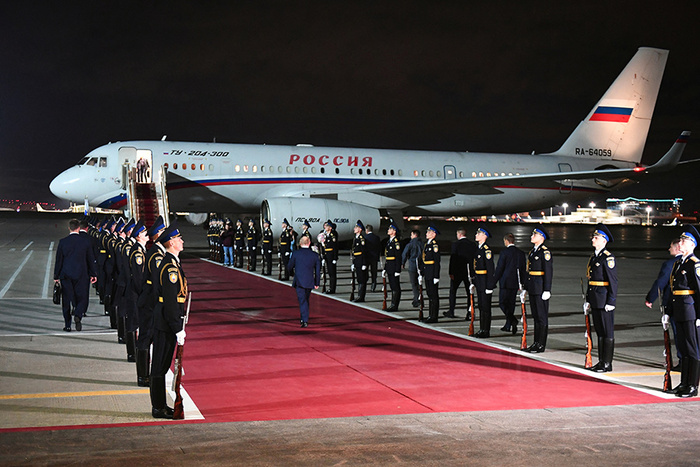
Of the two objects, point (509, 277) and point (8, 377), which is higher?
point (509, 277)

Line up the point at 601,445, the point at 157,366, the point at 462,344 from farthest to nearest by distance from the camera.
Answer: the point at 462,344 → the point at 157,366 → the point at 601,445

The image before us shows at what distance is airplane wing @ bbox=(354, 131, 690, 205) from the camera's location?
2614cm

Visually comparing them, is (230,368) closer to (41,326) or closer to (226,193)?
(41,326)

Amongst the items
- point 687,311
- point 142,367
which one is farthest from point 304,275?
point 687,311

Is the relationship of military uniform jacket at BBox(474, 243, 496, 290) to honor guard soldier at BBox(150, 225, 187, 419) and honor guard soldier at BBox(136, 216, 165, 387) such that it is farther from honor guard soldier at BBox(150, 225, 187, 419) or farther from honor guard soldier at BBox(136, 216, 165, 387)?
honor guard soldier at BBox(150, 225, 187, 419)

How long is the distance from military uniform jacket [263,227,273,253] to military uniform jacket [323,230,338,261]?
4554 mm

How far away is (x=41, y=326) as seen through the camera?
37.9ft

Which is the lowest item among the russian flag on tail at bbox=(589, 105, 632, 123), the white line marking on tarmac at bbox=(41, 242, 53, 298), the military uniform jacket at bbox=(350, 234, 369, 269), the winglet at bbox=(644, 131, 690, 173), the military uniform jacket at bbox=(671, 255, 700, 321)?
the white line marking on tarmac at bbox=(41, 242, 53, 298)

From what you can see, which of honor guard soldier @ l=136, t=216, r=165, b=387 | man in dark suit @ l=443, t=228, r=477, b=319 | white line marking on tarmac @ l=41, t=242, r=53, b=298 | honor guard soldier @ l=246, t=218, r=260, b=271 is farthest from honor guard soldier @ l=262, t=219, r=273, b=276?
honor guard soldier @ l=136, t=216, r=165, b=387

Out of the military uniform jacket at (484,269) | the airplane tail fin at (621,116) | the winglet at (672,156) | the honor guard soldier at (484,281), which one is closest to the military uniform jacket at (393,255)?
the honor guard soldier at (484,281)

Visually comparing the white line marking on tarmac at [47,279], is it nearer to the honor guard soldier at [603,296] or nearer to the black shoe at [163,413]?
the black shoe at [163,413]

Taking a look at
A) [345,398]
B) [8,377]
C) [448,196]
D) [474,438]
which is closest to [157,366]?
[345,398]

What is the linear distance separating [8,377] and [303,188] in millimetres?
19687

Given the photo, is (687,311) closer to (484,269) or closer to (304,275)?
(484,269)
